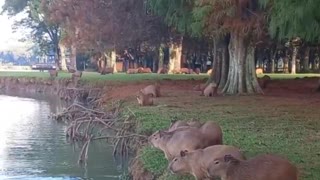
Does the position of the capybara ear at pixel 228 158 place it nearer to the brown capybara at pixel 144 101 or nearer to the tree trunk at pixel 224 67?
the brown capybara at pixel 144 101

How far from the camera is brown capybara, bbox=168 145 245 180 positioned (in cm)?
717

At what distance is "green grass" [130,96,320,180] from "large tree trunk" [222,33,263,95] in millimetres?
1998

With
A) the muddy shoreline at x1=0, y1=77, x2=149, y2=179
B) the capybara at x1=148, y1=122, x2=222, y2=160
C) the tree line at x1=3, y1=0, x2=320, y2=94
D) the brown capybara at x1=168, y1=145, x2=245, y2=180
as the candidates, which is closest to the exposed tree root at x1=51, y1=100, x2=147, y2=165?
the muddy shoreline at x1=0, y1=77, x2=149, y2=179

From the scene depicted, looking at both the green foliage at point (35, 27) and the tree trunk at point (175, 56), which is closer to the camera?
the tree trunk at point (175, 56)

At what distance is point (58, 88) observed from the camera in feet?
115

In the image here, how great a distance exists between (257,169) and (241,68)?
1533 cm

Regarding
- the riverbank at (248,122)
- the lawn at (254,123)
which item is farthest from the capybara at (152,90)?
the lawn at (254,123)

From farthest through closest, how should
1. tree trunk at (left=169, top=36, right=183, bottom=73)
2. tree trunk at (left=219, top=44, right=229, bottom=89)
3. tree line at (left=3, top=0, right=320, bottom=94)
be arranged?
tree trunk at (left=169, top=36, right=183, bottom=73)
tree trunk at (left=219, top=44, right=229, bottom=89)
tree line at (left=3, top=0, right=320, bottom=94)

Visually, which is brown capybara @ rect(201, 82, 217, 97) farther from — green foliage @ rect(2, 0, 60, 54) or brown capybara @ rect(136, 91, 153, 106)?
green foliage @ rect(2, 0, 60, 54)

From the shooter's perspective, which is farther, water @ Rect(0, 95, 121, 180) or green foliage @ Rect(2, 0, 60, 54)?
green foliage @ Rect(2, 0, 60, 54)

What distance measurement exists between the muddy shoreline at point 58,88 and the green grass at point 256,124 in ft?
22.3

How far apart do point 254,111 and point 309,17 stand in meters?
3.88

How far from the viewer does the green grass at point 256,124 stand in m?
9.12

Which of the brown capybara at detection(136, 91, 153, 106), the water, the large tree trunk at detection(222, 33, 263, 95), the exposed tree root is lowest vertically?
the water
